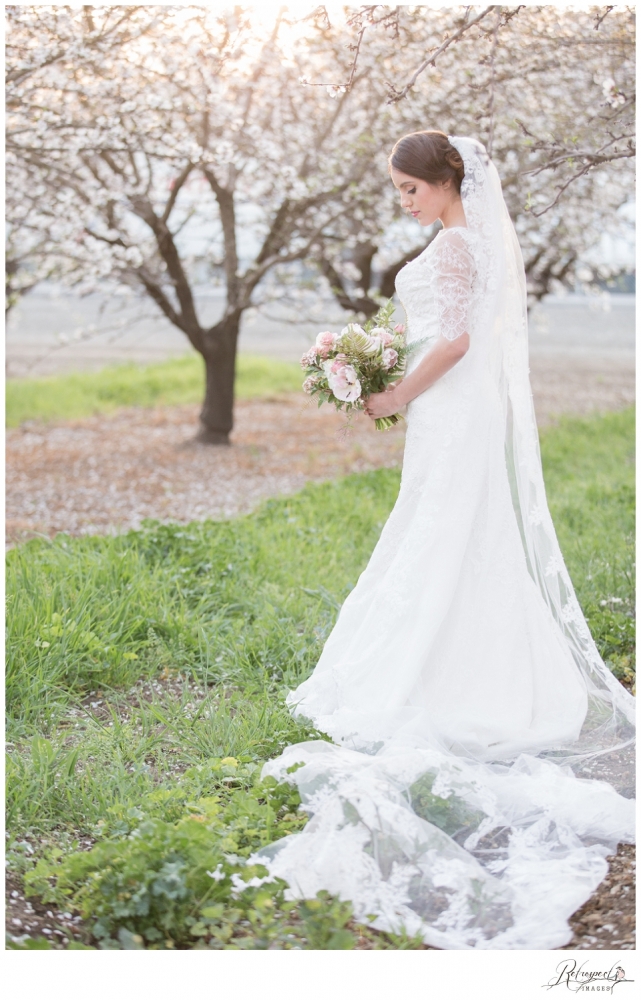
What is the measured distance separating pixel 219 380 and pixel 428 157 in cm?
561

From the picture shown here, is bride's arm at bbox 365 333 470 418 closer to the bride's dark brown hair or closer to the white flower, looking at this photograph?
the white flower

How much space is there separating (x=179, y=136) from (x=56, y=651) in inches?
172

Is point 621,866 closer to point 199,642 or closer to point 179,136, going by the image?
point 199,642

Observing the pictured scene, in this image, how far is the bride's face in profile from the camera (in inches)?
A: 124

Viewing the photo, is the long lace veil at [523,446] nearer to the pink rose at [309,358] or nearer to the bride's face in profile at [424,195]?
the bride's face in profile at [424,195]

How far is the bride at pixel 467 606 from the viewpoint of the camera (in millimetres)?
2824

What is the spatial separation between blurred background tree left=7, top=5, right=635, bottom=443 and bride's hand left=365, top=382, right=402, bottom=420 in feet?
7.31

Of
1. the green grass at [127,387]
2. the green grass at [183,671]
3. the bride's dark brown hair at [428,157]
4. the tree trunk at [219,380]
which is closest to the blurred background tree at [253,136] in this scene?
the tree trunk at [219,380]

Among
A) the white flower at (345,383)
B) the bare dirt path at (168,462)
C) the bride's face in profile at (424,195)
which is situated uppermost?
the bride's face in profile at (424,195)

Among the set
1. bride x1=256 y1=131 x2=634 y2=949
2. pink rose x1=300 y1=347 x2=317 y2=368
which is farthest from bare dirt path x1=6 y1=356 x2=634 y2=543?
bride x1=256 y1=131 x2=634 y2=949

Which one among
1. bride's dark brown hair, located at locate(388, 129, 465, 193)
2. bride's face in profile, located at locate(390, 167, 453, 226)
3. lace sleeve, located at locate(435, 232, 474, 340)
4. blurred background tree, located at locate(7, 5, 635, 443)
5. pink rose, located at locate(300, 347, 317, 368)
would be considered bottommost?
pink rose, located at locate(300, 347, 317, 368)

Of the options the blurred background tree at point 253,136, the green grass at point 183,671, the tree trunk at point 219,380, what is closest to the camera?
the green grass at point 183,671

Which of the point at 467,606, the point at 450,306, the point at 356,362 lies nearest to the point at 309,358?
the point at 356,362

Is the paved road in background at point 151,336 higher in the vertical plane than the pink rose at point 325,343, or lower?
higher
